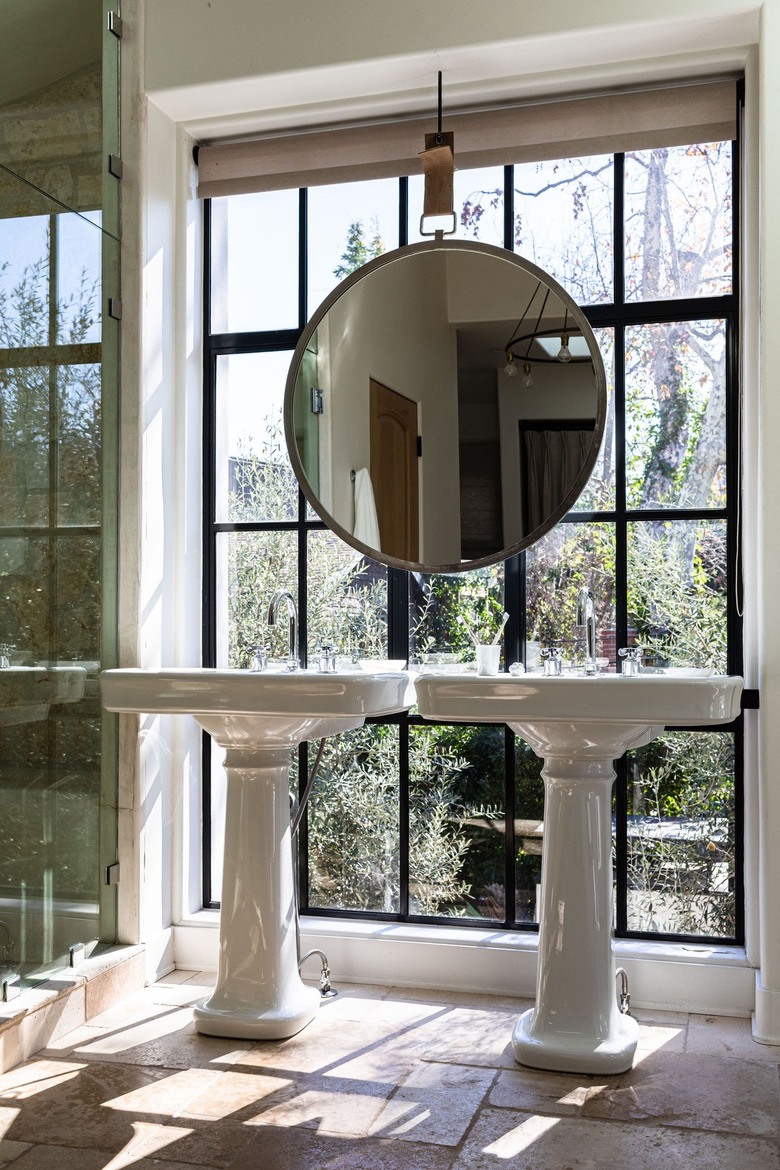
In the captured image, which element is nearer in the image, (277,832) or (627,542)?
(277,832)

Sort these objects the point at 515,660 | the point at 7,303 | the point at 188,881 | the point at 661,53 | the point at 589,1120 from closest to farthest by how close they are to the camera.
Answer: the point at 589,1120 < the point at 7,303 < the point at 661,53 < the point at 515,660 < the point at 188,881

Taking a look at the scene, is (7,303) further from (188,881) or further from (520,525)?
(188,881)

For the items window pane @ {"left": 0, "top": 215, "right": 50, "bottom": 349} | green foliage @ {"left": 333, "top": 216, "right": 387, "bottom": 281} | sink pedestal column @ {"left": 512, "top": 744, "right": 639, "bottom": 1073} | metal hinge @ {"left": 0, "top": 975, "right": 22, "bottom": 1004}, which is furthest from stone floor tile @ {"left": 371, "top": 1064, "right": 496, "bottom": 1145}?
green foliage @ {"left": 333, "top": 216, "right": 387, "bottom": 281}

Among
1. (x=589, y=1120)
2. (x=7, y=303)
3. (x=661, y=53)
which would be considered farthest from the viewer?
(x=661, y=53)

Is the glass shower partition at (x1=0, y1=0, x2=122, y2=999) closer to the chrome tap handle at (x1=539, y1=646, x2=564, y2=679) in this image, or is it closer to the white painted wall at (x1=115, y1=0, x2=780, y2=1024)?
the white painted wall at (x1=115, y1=0, x2=780, y2=1024)

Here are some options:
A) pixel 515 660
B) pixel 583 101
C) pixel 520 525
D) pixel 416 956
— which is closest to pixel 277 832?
pixel 416 956

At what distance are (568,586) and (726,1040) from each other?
122 cm

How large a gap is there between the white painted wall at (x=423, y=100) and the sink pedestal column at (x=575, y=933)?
0.42 m

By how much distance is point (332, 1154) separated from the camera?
196 cm

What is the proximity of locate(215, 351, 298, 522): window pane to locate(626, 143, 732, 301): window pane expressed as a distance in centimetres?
108

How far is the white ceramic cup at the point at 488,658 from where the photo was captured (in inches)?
109

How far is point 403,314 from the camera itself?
297cm

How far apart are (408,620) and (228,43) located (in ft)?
5.61

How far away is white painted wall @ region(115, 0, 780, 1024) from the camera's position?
99.3 inches
